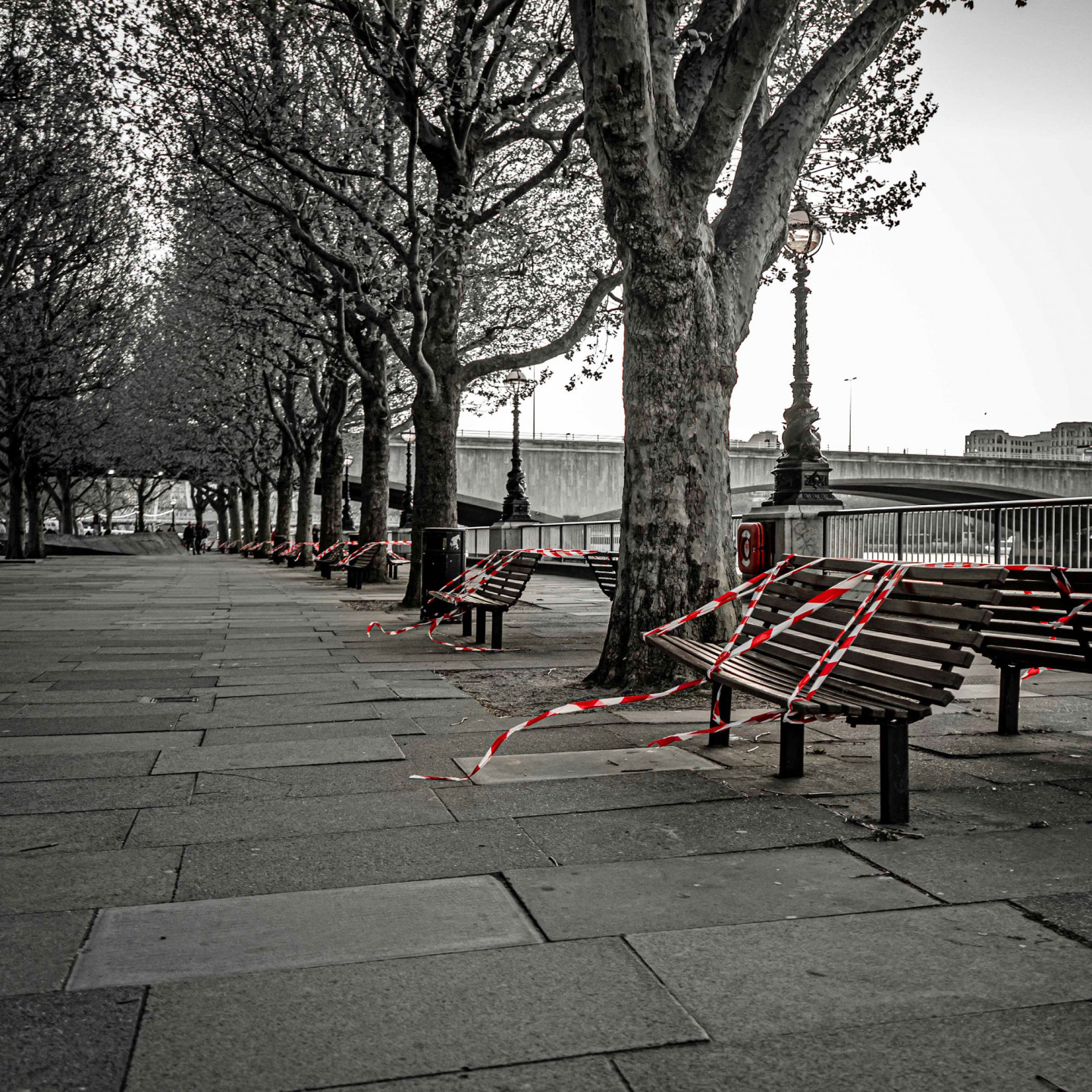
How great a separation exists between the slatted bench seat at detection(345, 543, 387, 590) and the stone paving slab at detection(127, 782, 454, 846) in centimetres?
1727

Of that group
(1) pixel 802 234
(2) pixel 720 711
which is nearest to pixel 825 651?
(2) pixel 720 711

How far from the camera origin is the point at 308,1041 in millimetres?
2445

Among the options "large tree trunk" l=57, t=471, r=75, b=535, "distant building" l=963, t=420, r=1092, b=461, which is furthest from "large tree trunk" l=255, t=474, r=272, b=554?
"distant building" l=963, t=420, r=1092, b=461

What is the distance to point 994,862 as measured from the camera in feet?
12.2

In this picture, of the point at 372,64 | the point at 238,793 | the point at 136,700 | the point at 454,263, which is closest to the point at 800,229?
the point at 454,263

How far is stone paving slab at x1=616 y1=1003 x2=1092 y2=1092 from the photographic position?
227cm

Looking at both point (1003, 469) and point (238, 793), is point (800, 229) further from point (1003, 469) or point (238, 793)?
point (1003, 469)

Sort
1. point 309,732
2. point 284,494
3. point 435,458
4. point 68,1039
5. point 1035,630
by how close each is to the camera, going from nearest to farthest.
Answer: point 68,1039 → point 1035,630 → point 309,732 → point 435,458 → point 284,494

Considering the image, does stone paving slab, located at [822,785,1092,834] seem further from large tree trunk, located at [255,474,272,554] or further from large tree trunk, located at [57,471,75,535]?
large tree trunk, located at [57,471,75,535]

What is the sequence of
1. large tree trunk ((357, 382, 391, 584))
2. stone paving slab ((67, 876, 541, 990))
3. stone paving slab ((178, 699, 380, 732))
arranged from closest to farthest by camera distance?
stone paving slab ((67, 876, 541, 990)), stone paving slab ((178, 699, 380, 732)), large tree trunk ((357, 382, 391, 584))

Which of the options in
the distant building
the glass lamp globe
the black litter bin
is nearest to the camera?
the black litter bin

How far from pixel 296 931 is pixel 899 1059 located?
1.60 m

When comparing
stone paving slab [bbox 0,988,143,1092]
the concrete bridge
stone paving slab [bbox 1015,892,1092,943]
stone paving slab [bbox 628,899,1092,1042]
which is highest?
the concrete bridge

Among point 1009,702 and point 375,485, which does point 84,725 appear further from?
point 375,485
